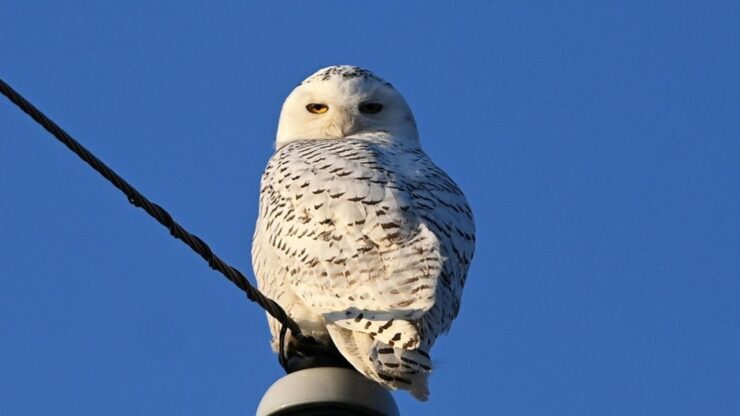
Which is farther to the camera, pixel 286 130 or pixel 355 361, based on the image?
pixel 286 130

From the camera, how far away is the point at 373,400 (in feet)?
15.3

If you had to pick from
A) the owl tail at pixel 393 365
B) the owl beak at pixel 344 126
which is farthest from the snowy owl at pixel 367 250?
the owl beak at pixel 344 126

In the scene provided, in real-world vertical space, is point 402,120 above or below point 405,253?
above

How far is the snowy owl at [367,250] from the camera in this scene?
528 cm

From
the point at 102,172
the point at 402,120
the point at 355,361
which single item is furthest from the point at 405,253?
the point at 402,120

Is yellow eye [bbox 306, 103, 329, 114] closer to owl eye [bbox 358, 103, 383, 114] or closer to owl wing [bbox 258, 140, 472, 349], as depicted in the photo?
owl eye [bbox 358, 103, 383, 114]

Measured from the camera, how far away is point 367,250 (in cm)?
571

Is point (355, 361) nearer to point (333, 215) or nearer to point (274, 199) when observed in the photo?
point (333, 215)

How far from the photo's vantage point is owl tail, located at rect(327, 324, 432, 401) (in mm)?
4996

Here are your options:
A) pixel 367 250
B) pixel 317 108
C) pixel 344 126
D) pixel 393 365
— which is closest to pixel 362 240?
pixel 367 250

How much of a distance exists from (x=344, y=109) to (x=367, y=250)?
2.18 meters

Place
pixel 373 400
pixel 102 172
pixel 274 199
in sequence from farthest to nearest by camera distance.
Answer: pixel 274 199
pixel 373 400
pixel 102 172

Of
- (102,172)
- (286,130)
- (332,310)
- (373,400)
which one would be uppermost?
(286,130)

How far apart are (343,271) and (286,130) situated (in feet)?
7.93
